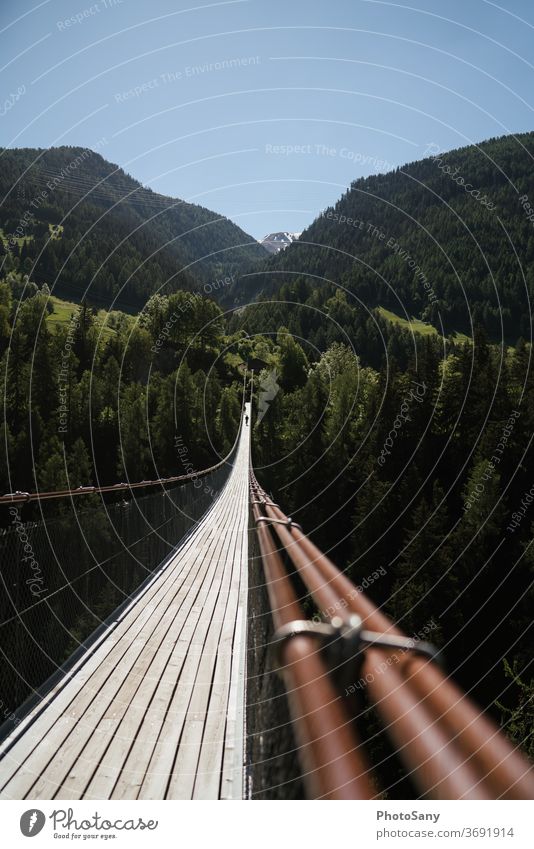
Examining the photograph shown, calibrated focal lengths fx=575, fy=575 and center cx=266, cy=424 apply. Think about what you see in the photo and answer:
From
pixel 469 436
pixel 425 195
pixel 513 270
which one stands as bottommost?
pixel 469 436

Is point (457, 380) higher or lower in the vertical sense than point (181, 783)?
higher

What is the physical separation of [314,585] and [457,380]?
158 ft

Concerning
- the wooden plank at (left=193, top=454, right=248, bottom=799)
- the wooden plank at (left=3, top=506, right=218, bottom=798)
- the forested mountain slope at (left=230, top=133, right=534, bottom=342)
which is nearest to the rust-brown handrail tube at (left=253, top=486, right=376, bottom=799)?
the wooden plank at (left=193, top=454, right=248, bottom=799)

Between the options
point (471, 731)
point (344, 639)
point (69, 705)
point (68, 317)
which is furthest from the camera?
point (68, 317)

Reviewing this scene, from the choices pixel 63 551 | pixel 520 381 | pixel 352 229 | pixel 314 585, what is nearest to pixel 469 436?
pixel 520 381

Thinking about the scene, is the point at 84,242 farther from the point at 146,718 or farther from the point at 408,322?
the point at 146,718

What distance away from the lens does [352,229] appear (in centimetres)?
12938

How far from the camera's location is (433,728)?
1005 millimetres

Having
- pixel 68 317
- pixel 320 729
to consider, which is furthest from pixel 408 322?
pixel 320 729

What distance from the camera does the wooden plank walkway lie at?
320cm

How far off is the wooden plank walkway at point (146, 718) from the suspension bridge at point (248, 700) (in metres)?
0.01

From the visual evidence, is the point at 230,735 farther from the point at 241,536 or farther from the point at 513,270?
the point at 513,270

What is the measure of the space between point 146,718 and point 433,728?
3470mm
